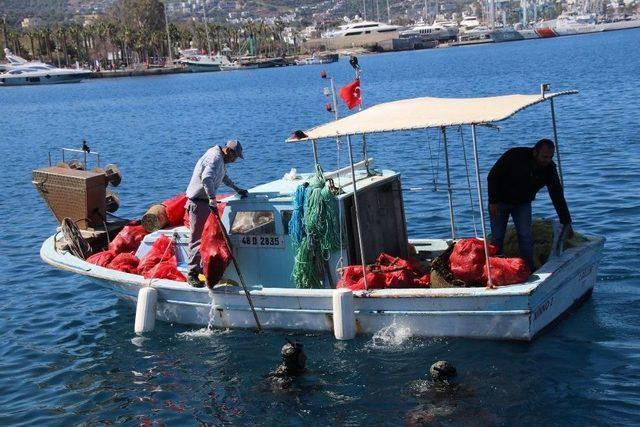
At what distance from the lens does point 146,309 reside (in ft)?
45.0

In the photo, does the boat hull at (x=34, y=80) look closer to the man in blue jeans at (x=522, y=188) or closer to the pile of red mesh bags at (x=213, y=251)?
the pile of red mesh bags at (x=213, y=251)

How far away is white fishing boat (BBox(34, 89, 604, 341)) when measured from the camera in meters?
11.6

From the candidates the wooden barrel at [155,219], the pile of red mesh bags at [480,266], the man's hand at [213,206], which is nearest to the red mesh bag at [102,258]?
the wooden barrel at [155,219]

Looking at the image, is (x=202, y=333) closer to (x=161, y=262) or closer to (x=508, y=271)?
(x=161, y=262)

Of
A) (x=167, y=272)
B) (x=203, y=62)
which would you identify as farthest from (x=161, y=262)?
(x=203, y=62)

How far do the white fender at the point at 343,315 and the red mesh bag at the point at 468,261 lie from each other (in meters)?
1.42

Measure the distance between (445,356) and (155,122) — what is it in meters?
48.8

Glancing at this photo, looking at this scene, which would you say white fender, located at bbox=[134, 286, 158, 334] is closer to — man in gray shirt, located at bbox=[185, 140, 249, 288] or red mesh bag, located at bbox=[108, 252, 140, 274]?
man in gray shirt, located at bbox=[185, 140, 249, 288]

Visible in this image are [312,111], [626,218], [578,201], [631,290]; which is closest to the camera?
[631,290]

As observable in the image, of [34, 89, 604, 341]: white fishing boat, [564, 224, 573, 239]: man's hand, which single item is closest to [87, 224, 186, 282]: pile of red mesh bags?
[34, 89, 604, 341]: white fishing boat

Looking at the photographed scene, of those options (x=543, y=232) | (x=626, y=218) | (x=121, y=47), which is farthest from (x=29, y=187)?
(x=121, y=47)

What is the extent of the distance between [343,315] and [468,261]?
1.79 metres

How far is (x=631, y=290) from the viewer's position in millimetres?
13883

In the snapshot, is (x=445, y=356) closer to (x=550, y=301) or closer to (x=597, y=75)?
(x=550, y=301)
